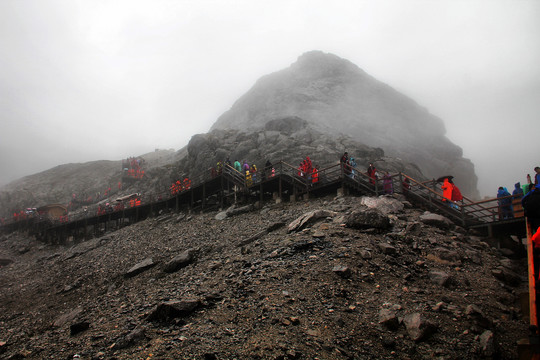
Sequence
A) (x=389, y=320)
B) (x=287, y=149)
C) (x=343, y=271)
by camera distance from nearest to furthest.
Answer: (x=389, y=320), (x=343, y=271), (x=287, y=149)

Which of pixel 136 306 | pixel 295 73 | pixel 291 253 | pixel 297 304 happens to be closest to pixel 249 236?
pixel 291 253

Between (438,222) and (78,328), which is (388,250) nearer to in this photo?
(438,222)

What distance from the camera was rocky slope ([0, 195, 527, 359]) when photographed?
23.1 feet

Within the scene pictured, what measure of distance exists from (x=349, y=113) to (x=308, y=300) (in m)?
69.9

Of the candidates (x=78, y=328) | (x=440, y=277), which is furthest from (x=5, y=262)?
(x=440, y=277)

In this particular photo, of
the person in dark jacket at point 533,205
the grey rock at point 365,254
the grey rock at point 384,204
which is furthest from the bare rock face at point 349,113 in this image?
the person in dark jacket at point 533,205

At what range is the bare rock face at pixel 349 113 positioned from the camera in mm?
64812

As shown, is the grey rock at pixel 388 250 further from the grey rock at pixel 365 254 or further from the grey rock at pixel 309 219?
A: the grey rock at pixel 309 219

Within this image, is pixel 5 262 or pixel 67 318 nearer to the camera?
pixel 67 318

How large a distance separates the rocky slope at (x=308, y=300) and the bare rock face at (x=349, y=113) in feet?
140

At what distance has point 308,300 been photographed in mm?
8508

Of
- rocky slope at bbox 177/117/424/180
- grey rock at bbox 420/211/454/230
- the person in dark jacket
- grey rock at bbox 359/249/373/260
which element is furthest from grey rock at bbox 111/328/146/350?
rocky slope at bbox 177/117/424/180

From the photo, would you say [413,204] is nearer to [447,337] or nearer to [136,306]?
[447,337]

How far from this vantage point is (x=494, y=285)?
9.74 m
